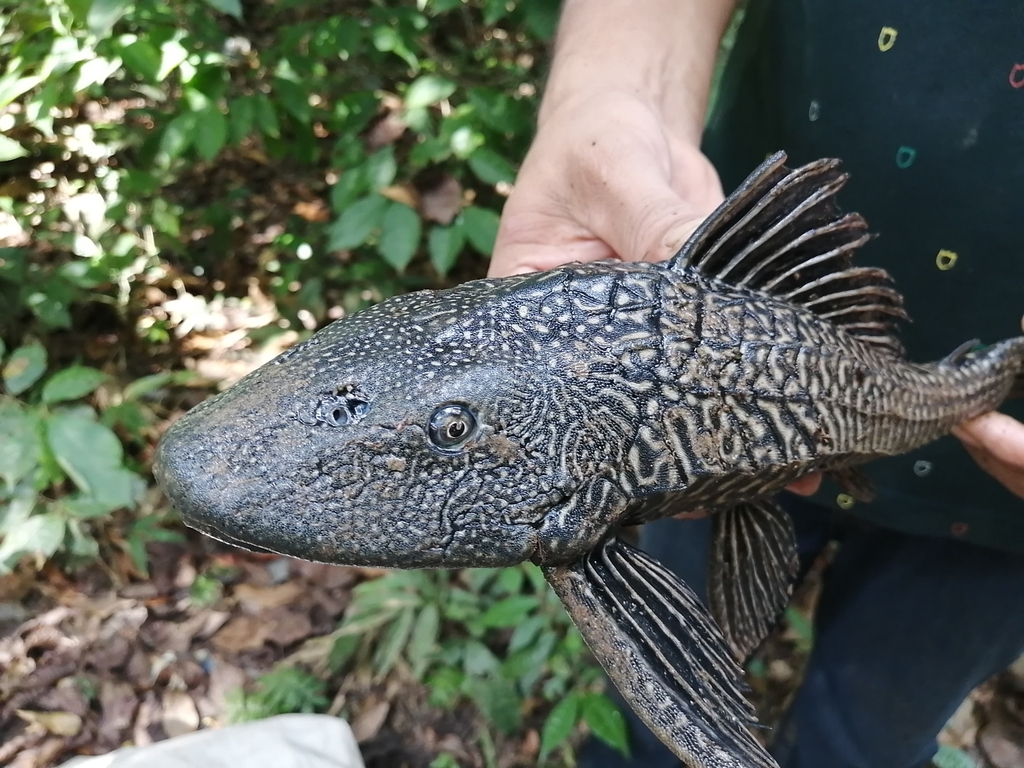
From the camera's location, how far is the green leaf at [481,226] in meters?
2.08

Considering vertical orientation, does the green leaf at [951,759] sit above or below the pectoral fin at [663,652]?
below

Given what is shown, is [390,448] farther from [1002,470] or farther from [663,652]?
[1002,470]

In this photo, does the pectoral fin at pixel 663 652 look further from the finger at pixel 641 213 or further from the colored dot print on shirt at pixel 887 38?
the colored dot print on shirt at pixel 887 38

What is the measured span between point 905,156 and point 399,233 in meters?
1.21

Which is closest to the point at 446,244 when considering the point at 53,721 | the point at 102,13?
the point at 102,13

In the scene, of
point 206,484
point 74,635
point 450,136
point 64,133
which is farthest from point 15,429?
point 64,133

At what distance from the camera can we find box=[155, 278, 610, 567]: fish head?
3.21 feet

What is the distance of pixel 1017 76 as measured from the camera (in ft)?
4.65

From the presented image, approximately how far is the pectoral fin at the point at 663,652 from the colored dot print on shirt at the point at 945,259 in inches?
37.9

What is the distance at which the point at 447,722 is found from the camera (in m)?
2.37

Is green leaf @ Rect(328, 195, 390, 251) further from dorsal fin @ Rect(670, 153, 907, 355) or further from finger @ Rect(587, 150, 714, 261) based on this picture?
dorsal fin @ Rect(670, 153, 907, 355)

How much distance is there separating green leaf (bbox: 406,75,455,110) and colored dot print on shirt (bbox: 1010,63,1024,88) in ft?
4.28

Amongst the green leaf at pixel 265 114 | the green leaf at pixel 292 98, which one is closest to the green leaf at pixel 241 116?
the green leaf at pixel 265 114

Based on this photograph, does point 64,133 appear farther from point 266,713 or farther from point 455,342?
point 455,342
